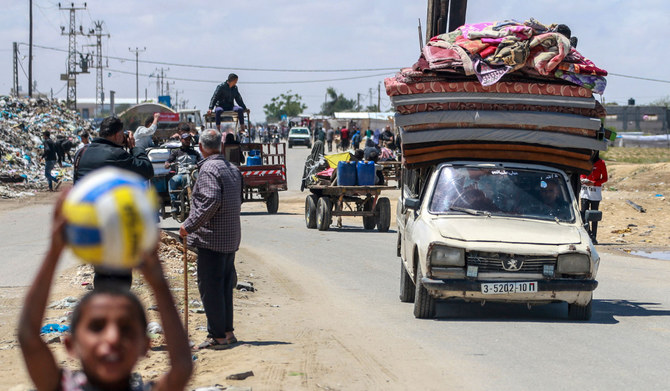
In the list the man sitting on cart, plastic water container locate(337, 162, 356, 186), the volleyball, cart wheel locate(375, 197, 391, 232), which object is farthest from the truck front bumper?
cart wheel locate(375, 197, 391, 232)

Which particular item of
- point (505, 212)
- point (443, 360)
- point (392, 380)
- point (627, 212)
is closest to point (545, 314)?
point (505, 212)

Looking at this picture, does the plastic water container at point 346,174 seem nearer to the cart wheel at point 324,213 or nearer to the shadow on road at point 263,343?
the cart wheel at point 324,213

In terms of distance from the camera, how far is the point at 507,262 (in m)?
9.52

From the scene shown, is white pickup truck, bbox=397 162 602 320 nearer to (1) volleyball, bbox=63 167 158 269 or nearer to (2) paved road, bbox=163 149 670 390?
(2) paved road, bbox=163 149 670 390

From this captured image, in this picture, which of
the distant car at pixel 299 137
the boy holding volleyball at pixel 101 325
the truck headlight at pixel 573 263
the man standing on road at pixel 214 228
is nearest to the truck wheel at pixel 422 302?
the truck headlight at pixel 573 263

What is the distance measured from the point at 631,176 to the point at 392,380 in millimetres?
31727

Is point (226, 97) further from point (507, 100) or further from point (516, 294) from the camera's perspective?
point (516, 294)

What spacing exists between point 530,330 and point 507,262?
71 cm

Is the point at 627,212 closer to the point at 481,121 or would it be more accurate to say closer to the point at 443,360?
the point at 481,121

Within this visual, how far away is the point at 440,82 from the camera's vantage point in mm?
11352

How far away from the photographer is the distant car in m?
74.2

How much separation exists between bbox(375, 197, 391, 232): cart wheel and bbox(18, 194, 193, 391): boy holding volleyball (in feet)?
59.8

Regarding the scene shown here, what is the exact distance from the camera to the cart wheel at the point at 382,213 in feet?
69.4

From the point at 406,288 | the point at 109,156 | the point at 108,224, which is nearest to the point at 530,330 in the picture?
the point at 406,288
